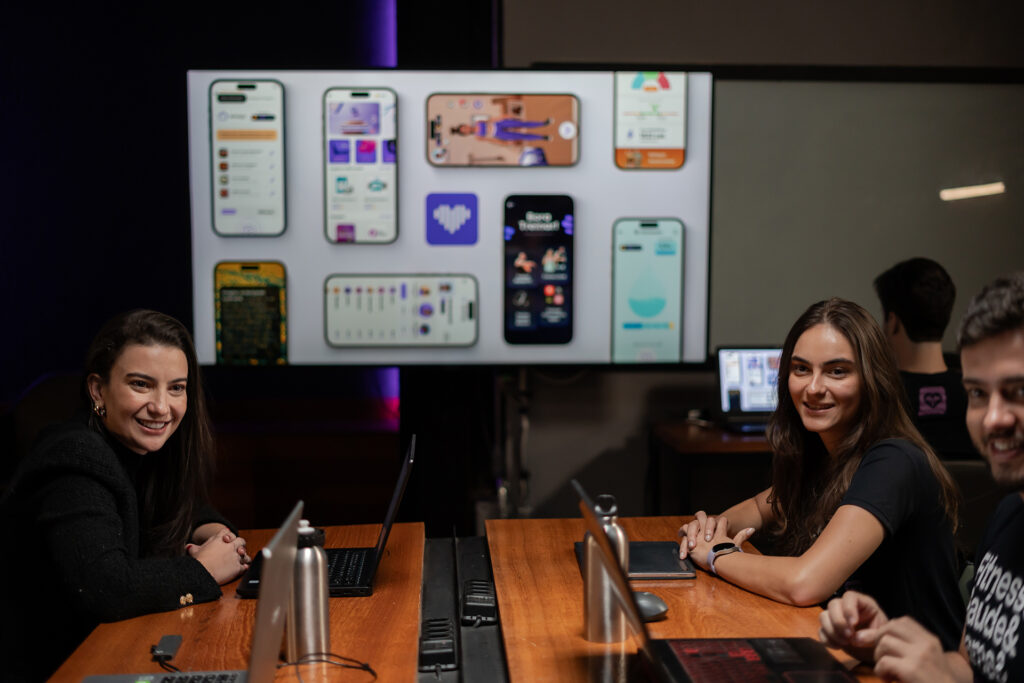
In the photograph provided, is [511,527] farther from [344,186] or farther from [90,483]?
[344,186]

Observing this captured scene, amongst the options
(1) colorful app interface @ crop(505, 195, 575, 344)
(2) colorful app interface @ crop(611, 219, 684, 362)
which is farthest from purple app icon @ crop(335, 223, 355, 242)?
(2) colorful app interface @ crop(611, 219, 684, 362)

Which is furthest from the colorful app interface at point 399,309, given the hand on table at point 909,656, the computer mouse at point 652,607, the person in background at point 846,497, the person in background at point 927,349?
the hand on table at point 909,656

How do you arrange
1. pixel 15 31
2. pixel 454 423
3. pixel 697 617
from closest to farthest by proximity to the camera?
pixel 697 617 < pixel 454 423 < pixel 15 31

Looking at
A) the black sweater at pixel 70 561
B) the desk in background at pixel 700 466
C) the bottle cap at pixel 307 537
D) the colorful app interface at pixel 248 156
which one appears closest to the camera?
the bottle cap at pixel 307 537

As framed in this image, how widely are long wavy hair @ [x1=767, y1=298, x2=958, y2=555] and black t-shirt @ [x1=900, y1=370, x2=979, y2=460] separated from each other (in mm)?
1115

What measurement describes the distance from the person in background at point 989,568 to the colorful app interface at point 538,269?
189 cm

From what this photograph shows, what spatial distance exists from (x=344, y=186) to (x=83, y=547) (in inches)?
68.9

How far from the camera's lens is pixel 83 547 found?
5.02 feet

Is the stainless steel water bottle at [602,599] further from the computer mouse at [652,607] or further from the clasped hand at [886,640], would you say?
the clasped hand at [886,640]

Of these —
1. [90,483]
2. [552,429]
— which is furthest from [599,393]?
[90,483]

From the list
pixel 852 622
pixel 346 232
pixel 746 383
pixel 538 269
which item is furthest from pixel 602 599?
pixel 746 383

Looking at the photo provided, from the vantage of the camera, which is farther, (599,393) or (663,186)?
(599,393)

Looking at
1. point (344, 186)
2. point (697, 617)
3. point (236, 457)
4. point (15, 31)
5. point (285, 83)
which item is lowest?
point (236, 457)

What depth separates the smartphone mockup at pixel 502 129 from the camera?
303 cm
